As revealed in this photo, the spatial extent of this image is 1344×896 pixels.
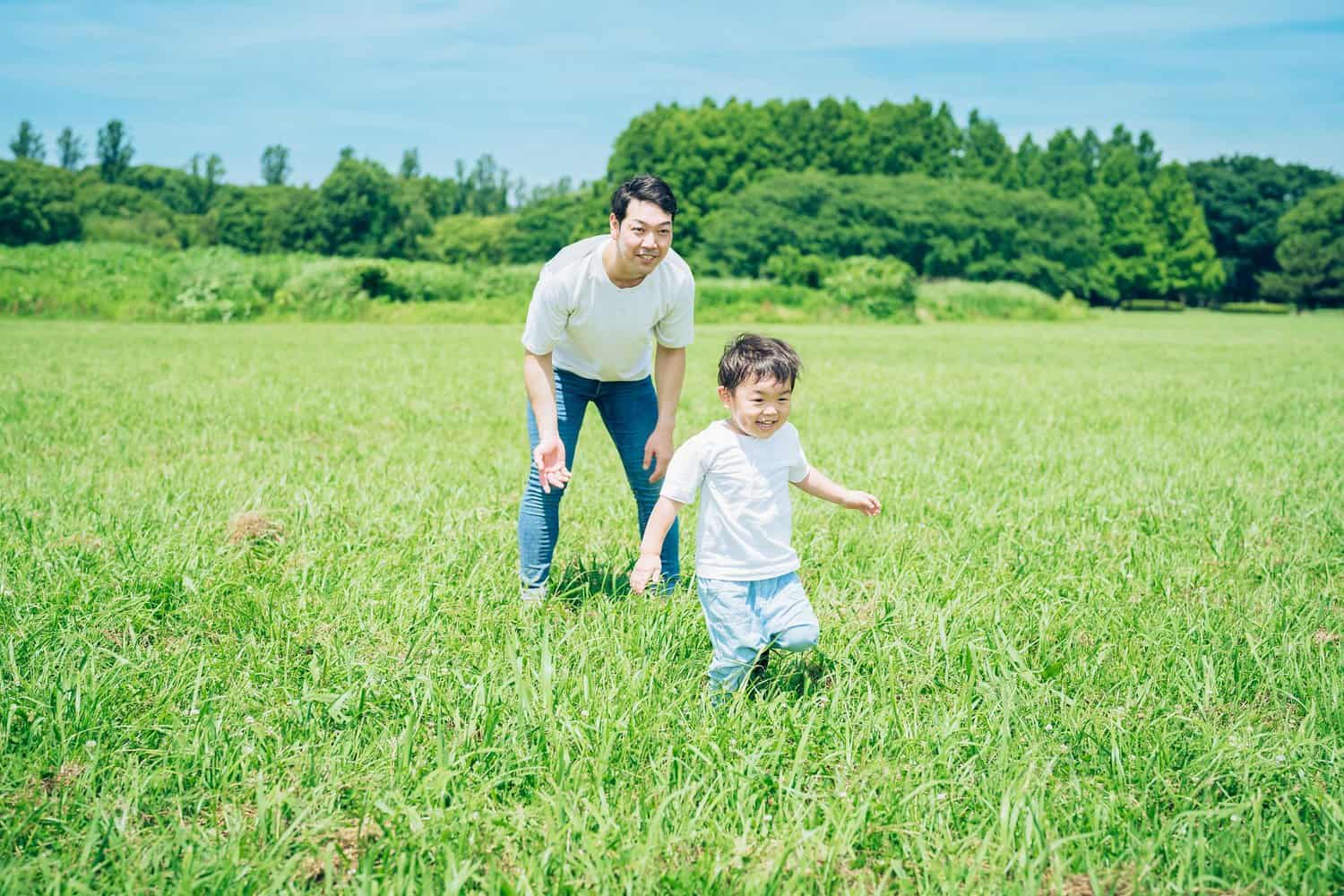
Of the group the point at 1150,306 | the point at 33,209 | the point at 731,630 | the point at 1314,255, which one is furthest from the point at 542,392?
the point at 1150,306

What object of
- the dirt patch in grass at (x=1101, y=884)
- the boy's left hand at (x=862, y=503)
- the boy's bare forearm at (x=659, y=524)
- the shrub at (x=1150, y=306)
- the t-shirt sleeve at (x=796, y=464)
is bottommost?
the dirt patch in grass at (x=1101, y=884)

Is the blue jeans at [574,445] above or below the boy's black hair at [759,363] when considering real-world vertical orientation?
below

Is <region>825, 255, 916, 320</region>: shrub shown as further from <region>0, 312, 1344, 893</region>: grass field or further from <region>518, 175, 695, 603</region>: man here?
<region>518, 175, 695, 603</region>: man

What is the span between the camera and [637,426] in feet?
14.4

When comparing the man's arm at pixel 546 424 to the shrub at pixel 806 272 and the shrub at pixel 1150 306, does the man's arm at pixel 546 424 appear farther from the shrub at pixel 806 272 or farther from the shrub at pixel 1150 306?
the shrub at pixel 1150 306

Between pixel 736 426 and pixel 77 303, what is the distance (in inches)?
1142

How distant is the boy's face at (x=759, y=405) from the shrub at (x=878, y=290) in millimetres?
35446

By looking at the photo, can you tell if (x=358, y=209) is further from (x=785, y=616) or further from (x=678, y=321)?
(x=785, y=616)

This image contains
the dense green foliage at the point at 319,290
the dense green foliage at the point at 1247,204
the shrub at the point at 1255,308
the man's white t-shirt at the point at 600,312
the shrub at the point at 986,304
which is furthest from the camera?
the dense green foliage at the point at 1247,204

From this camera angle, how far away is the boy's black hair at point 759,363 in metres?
3.10

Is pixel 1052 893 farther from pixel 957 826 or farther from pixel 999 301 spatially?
pixel 999 301

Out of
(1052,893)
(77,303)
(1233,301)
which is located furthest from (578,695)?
(1233,301)

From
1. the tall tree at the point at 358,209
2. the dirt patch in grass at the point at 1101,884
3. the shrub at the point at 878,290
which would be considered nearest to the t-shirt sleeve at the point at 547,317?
the dirt patch in grass at the point at 1101,884

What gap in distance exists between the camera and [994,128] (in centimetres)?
7956
